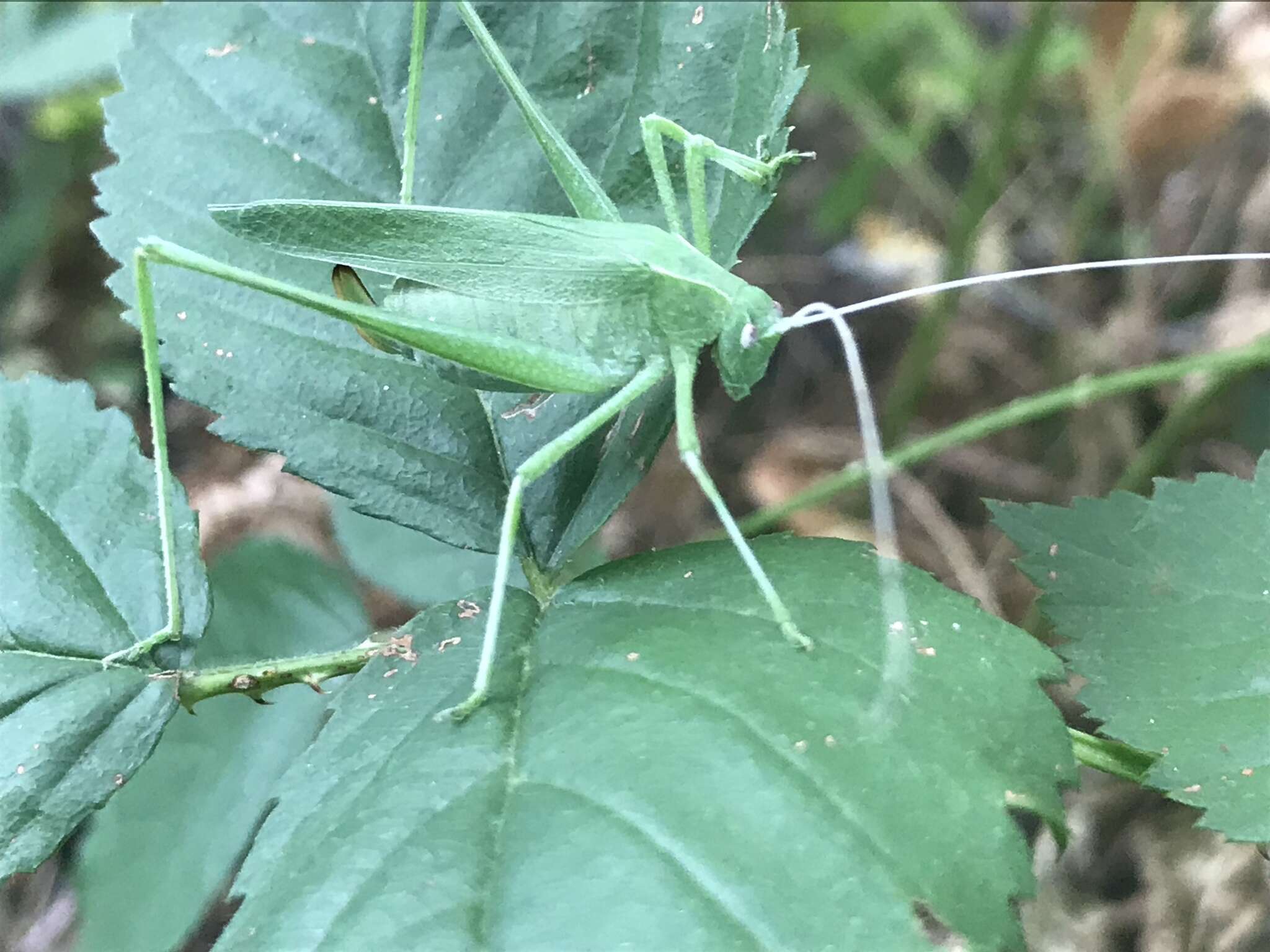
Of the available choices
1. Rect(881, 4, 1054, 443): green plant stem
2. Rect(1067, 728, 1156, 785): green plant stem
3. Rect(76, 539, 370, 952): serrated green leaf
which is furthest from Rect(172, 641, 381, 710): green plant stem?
Rect(881, 4, 1054, 443): green plant stem

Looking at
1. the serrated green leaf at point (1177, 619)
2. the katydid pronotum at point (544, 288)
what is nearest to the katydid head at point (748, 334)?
the katydid pronotum at point (544, 288)

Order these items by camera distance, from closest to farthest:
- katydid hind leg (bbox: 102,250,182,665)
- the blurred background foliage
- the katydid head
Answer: katydid hind leg (bbox: 102,250,182,665) < the katydid head < the blurred background foliage

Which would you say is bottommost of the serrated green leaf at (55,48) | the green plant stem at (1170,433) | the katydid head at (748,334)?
the green plant stem at (1170,433)

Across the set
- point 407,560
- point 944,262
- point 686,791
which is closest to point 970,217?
point 944,262

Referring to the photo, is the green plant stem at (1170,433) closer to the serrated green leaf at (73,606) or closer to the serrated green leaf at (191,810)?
the serrated green leaf at (191,810)

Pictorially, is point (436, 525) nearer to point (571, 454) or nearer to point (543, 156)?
point (571, 454)

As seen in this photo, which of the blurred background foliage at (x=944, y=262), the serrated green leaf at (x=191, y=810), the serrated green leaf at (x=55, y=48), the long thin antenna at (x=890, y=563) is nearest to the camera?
the long thin antenna at (x=890, y=563)

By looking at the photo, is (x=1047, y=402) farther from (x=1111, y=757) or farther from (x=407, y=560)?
(x=407, y=560)

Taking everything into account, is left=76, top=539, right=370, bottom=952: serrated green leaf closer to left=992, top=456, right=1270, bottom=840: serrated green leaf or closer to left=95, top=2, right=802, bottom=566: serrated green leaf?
left=95, top=2, right=802, bottom=566: serrated green leaf
